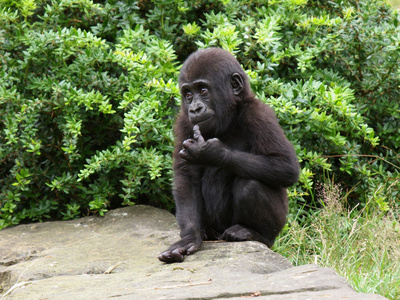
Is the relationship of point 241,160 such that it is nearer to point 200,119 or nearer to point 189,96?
point 200,119

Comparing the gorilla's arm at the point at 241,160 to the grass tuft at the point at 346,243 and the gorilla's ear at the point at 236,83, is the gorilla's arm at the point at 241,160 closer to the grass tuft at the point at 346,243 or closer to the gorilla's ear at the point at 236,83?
the gorilla's ear at the point at 236,83

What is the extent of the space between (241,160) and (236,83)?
0.80 meters

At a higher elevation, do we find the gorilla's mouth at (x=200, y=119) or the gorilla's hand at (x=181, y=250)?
the gorilla's mouth at (x=200, y=119)

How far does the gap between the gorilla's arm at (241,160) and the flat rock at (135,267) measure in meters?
0.60

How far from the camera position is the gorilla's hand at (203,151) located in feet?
15.8

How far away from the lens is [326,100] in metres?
6.27

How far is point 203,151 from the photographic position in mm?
4793

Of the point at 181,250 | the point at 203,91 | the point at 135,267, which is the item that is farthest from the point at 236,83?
the point at 135,267

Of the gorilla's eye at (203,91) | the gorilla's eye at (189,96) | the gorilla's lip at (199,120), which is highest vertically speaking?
the gorilla's eye at (203,91)

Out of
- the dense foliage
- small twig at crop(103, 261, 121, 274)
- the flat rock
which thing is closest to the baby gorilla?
the flat rock

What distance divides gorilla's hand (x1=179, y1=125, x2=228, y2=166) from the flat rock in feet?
2.30

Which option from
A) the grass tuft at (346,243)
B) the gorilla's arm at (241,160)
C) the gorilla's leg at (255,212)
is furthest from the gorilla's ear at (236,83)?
the grass tuft at (346,243)

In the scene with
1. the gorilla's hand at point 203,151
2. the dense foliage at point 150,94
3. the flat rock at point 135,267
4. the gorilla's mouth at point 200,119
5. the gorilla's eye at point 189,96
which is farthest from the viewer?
the dense foliage at point 150,94

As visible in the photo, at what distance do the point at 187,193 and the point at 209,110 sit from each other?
77 cm
